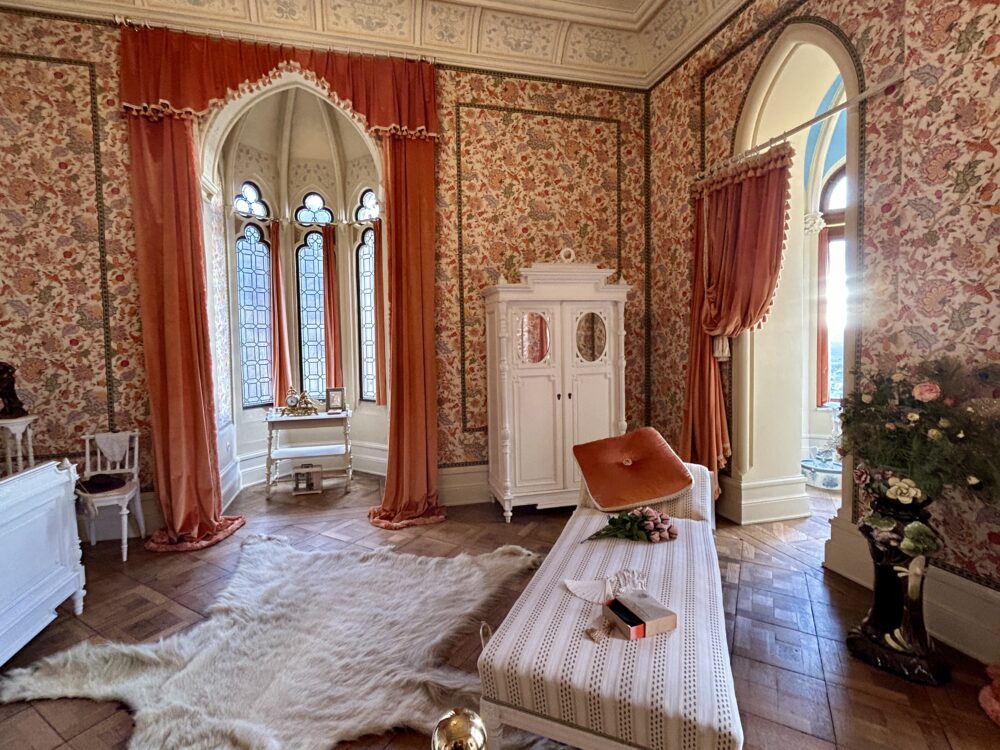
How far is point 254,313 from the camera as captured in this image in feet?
18.1

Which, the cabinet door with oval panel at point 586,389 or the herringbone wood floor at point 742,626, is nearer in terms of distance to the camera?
the herringbone wood floor at point 742,626

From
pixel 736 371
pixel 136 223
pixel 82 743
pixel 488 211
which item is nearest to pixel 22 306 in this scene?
pixel 136 223

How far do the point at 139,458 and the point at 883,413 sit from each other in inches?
188

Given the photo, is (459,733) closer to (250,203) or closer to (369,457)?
(369,457)

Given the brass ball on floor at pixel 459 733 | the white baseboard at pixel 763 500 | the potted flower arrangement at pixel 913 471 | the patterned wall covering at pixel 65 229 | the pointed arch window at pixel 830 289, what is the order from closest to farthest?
the brass ball on floor at pixel 459 733, the potted flower arrangement at pixel 913 471, the patterned wall covering at pixel 65 229, the white baseboard at pixel 763 500, the pointed arch window at pixel 830 289

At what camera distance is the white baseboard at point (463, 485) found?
4418 mm

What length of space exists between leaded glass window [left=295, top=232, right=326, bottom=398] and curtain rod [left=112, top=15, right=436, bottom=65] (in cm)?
223

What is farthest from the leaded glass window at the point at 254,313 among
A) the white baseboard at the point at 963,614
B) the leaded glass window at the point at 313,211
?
the white baseboard at the point at 963,614

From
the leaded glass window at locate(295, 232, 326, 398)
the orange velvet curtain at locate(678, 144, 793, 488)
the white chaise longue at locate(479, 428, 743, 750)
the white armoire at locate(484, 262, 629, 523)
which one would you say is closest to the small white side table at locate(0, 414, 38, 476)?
the leaded glass window at locate(295, 232, 326, 398)

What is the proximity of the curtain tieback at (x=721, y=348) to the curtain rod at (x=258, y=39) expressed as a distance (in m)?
3.27

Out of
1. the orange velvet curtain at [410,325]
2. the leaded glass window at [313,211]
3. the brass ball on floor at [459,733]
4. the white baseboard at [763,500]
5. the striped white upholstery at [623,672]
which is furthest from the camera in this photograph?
the leaded glass window at [313,211]

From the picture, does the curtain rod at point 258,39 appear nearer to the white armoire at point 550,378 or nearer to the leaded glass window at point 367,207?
the leaded glass window at point 367,207

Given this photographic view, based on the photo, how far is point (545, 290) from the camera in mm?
3879

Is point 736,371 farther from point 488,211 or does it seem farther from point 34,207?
point 34,207
